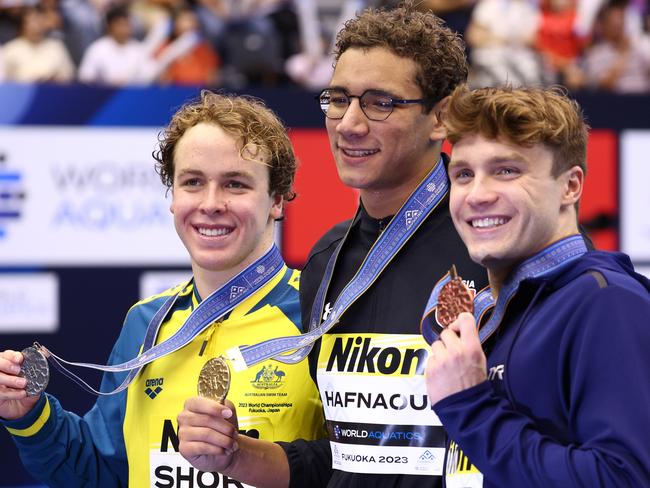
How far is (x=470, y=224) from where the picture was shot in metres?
2.24

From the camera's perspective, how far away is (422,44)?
275 cm

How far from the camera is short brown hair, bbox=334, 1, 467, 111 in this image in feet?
9.02

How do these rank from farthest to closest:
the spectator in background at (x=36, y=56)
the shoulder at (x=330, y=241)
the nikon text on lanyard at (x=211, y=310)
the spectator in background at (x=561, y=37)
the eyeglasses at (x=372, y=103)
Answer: the spectator in background at (x=561, y=37) → the spectator in background at (x=36, y=56) → the shoulder at (x=330, y=241) → the nikon text on lanyard at (x=211, y=310) → the eyeglasses at (x=372, y=103)

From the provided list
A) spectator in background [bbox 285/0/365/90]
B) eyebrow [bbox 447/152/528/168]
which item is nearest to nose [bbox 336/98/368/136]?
eyebrow [bbox 447/152/528/168]

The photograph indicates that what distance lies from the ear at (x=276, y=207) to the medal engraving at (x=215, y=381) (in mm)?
588

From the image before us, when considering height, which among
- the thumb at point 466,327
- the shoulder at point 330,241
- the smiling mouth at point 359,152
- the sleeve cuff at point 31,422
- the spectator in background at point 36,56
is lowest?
the sleeve cuff at point 31,422

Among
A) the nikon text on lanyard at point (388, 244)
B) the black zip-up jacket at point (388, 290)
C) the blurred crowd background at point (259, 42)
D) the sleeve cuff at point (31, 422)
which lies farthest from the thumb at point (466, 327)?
the blurred crowd background at point (259, 42)

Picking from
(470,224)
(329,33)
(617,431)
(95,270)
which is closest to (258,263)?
(470,224)

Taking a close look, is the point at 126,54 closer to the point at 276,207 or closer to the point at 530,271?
the point at 276,207

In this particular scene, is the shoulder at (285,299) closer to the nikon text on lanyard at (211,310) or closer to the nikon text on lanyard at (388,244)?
the nikon text on lanyard at (211,310)

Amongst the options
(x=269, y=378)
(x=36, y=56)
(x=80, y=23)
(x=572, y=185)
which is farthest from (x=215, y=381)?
(x=80, y=23)

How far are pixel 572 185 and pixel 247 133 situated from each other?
1090 millimetres

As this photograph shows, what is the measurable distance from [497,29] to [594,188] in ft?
5.52

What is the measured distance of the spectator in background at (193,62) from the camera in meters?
8.30
